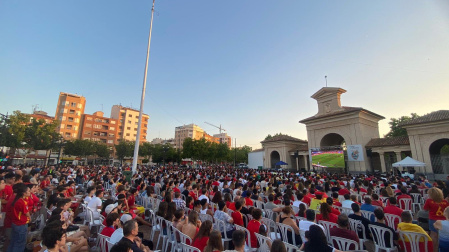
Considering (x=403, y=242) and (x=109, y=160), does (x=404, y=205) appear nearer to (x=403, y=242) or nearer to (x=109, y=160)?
(x=403, y=242)

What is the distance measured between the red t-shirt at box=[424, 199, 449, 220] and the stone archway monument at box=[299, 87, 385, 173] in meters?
23.5

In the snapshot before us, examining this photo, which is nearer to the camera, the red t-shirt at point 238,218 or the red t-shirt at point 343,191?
the red t-shirt at point 238,218

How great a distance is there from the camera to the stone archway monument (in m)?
26.7

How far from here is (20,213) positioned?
15.1 feet

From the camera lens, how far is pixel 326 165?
27.0m

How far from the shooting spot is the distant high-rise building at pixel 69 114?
57875mm

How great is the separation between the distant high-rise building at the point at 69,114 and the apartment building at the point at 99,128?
5.47 feet

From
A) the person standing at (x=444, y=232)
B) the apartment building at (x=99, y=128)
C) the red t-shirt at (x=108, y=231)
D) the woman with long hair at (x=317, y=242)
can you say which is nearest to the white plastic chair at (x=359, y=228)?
the person standing at (x=444, y=232)

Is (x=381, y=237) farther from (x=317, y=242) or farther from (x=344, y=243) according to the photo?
(x=317, y=242)

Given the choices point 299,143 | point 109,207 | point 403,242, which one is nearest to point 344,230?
point 403,242

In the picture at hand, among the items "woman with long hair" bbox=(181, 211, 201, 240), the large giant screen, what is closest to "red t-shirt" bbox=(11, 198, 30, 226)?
"woman with long hair" bbox=(181, 211, 201, 240)

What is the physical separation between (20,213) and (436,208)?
999 centimetres

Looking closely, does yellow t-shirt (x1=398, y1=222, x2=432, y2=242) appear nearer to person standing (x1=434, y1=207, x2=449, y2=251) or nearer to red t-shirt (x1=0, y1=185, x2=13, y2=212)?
person standing (x1=434, y1=207, x2=449, y2=251)

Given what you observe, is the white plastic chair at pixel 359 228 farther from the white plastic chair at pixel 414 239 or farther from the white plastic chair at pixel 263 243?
the white plastic chair at pixel 263 243
